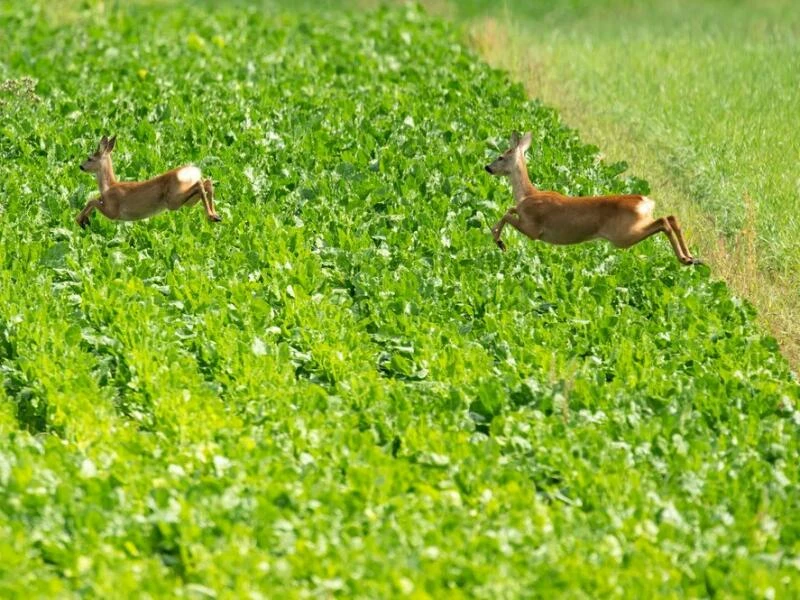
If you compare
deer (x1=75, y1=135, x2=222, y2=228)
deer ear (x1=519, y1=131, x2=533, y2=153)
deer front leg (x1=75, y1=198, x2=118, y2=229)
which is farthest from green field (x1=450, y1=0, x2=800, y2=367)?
deer front leg (x1=75, y1=198, x2=118, y2=229)

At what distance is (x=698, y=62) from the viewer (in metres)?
18.0

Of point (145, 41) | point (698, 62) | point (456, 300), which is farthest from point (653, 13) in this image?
point (456, 300)

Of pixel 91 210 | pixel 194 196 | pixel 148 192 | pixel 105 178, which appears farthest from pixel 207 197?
pixel 91 210

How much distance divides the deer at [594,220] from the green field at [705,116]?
1.47m

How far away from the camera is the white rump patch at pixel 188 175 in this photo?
9656 millimetres

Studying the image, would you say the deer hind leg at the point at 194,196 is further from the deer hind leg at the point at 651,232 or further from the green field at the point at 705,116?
the green field at the point at 705,116

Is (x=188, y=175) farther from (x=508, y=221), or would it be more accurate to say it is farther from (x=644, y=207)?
(x=644, y=207)

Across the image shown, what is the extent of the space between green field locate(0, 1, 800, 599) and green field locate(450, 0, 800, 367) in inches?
28.7

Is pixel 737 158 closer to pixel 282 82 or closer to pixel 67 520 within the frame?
pixel 282 82

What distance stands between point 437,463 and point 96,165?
3.38 meters

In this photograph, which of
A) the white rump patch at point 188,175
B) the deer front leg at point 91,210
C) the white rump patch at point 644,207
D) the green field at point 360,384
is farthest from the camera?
the deer front leg at point 91,210

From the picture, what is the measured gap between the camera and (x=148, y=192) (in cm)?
980

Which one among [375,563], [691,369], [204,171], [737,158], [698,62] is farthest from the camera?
[698,62]

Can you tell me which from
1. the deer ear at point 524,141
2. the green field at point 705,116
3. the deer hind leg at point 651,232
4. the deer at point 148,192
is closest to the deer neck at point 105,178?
the deer at point 148,192
